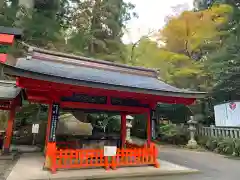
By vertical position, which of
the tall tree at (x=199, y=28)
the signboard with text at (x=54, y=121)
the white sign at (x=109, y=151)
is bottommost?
the white sign at (x=109, y=151)

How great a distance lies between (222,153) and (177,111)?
637cm

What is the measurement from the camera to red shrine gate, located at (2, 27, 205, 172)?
21.0 ft

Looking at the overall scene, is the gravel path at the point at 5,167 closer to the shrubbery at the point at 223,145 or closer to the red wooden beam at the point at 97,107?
the red wooden beam at the point at 97,107

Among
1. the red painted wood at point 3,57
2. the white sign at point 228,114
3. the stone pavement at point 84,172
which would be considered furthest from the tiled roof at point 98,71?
the white sign at point 228,114

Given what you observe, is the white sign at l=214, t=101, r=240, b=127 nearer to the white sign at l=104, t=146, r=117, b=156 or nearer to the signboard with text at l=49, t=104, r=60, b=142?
the white sign at l=104, t=146, r=117, b=156

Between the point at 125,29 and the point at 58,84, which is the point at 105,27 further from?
the point at 58,84

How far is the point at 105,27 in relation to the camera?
19.9 m

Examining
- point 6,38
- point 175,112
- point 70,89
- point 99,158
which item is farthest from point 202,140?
point 6,38

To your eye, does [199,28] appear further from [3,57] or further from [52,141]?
[52,141]

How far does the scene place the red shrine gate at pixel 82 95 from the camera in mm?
6387

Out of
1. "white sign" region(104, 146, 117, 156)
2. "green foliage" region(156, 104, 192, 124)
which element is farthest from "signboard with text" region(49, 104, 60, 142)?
"green foliage" region(156, 104, 192, 124)

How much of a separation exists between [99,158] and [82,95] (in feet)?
7.82

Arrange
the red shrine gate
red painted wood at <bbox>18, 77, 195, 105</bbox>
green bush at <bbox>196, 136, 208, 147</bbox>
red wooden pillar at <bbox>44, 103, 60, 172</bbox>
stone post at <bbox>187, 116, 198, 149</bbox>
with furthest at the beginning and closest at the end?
green bush at <bbox>196, 136, 208, 147</bbox>
stone post at <bbox>187, 116, 198, 149</bbox>
red wooden pillar at <bbox>44, 103, 60, 172</bbox>
the red shrine gate
red painted wood at <bbox>18, 77, 195, 105</bbox>

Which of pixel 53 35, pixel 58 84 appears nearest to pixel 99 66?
pixel 58 84
